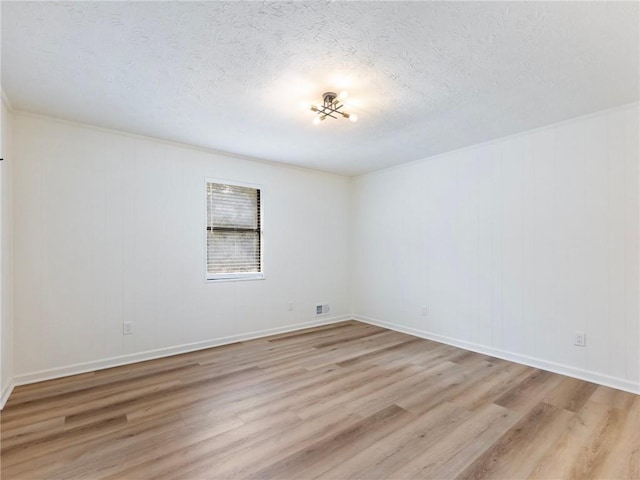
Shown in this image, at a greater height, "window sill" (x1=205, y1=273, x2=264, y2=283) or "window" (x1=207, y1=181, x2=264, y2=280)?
"window" (x1=207, y1=181, x2=264, y2=280)

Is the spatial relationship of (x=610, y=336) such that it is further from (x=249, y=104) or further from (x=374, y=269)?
(x=249, y=104)

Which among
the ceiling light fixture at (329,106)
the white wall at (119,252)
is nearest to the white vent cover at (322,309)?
the white wall at (119,252)

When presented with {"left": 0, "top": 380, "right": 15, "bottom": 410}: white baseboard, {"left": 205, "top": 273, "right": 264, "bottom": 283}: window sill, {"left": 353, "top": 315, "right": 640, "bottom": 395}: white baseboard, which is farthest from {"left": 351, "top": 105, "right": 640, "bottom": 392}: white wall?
{"left": 0, "top": 380, "right": 15, "bottom": 410}: white baseboard

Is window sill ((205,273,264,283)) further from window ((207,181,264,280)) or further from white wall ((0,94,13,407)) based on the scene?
white wall ((0,94,13,407))

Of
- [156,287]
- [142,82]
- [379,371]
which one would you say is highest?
[142,82]

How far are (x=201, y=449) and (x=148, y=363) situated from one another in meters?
1.82

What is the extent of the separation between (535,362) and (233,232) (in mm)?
3768

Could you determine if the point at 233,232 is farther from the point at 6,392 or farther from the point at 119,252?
the point at 6,392

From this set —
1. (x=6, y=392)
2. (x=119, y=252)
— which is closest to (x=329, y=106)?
(x=119, y=252)

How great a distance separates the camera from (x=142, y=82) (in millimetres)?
2371

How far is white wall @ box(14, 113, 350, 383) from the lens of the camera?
2949 mm

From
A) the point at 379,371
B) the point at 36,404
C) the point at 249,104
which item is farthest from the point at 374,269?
the point at 36,404

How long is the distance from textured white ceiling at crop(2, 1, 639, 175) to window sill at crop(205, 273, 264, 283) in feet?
A: 5.78

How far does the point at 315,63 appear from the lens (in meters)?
2.14
